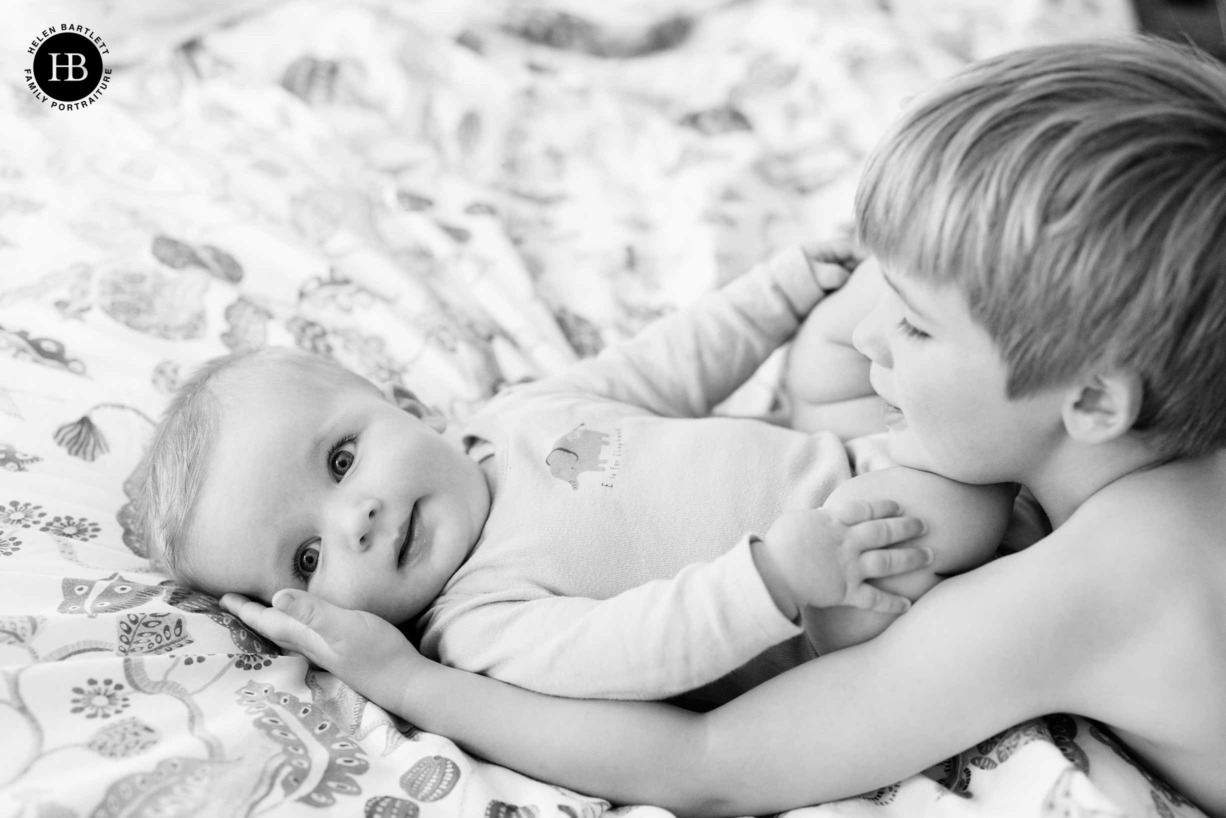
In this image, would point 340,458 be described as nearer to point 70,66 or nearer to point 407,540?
point 407,540

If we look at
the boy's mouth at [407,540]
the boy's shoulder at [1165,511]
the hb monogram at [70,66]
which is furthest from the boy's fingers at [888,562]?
the hb monogram at [70,66]

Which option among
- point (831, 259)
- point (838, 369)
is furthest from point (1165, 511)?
point (831, 259)

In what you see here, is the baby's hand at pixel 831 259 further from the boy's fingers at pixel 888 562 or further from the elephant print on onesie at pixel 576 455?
the boy's fingers at pixel 888 562

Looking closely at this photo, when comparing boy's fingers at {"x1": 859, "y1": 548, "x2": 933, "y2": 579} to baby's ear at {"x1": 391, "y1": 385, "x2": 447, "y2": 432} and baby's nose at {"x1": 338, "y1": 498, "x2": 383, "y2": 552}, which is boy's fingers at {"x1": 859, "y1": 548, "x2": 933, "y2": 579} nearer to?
baby's nose at {"x1": 338, "y1": 498, "x2": 383, "y2": 552}

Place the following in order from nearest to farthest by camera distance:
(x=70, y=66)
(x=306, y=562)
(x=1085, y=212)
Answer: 1. (x=1085, y=212)
2. (x=306, y=562)
3. (x=70, y=66)

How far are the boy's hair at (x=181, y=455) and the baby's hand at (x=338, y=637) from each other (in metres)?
0.14

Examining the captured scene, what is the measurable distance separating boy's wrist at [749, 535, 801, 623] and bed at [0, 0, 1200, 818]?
193 mm

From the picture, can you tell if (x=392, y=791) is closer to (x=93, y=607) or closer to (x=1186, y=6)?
(x=93, y=607)

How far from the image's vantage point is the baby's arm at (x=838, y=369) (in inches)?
48.8

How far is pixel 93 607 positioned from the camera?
979 mm

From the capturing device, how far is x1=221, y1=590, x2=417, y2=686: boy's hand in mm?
966

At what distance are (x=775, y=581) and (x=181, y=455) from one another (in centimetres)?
58

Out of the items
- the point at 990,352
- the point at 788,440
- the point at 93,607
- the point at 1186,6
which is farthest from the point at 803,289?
the point at 1186,6

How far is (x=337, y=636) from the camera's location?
0.97 metres
